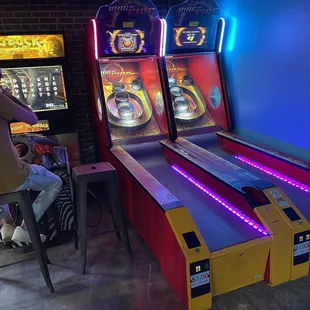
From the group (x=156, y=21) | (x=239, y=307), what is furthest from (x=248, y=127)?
(x=239, y=307)

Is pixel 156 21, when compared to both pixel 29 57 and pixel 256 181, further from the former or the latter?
pixel 256 181

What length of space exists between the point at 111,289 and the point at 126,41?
8.26ft

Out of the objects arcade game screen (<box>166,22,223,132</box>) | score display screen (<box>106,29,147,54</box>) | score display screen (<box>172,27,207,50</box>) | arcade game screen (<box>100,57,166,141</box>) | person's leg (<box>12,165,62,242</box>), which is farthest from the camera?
arcade game screen (<box>166,22,223,132</box>)

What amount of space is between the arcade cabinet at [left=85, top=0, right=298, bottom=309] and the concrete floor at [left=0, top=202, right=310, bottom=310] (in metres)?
0.09

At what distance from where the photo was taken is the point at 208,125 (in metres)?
4.21

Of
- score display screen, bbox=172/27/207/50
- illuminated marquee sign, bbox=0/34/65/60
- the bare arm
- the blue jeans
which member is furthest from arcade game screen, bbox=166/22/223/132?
the bare arm

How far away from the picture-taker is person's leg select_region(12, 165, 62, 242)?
2499 millimetres

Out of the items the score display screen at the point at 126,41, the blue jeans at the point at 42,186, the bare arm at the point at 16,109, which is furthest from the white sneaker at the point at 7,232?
the score display screen at the point at 126,41

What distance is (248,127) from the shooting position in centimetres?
397

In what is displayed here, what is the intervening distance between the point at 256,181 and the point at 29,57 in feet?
8.30

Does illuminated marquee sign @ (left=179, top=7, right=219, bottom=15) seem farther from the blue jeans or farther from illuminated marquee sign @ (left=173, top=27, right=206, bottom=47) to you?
the blue jeans

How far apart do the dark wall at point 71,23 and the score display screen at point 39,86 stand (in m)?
0.20

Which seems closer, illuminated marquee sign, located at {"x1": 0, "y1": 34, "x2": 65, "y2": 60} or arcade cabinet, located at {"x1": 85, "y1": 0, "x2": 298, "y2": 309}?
arcade cabinet, located at {"x1": 85, "y1": 0, "x2": 298, "y2": 309}

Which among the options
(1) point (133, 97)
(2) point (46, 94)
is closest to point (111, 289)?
(2) point (46, 94)
